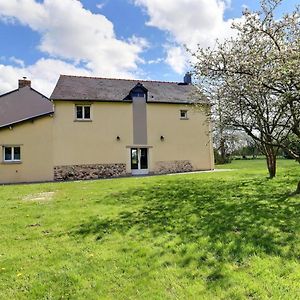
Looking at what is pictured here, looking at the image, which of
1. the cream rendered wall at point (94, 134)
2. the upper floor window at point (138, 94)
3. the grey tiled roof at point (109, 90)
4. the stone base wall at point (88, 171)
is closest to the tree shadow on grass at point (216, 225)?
the stone base wall at point (88, 171)

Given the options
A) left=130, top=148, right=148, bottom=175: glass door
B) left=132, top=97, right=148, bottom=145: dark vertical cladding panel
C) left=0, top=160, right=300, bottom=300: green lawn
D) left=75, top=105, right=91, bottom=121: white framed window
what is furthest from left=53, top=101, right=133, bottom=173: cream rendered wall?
left=0, top=160, right=300, bottom=300: green lawn

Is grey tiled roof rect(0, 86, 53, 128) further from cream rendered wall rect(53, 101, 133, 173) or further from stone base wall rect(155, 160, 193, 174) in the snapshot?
stone base wall rect(155, 160, 193, 174)

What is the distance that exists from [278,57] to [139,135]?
13908 millimetres

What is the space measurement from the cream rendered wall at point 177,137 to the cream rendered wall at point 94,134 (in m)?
1.91

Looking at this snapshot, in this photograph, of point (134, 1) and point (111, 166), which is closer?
point (134, 1)

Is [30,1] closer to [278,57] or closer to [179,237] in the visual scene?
[278,57]

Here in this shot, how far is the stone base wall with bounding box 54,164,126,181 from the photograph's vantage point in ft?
63.0

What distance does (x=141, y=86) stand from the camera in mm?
21359

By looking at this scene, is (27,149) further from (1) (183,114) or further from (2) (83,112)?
(1) (183,114)

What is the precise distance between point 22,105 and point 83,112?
6890 millimetres

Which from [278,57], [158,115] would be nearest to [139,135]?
[158,115]

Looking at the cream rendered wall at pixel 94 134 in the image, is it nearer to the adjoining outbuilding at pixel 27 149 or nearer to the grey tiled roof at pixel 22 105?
the adjoining outbuilding at pixel 27 149

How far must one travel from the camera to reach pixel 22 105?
23438mm

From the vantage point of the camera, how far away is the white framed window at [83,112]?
1997 centimetres
